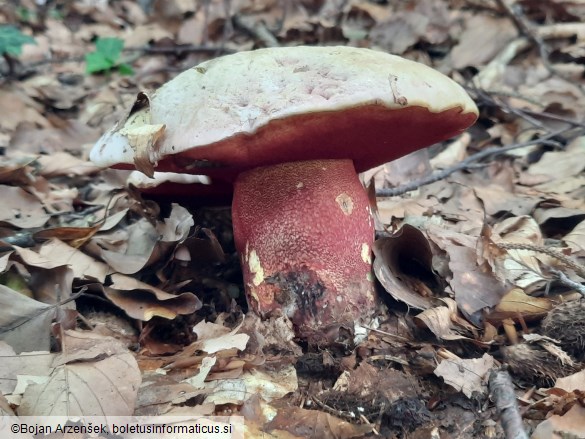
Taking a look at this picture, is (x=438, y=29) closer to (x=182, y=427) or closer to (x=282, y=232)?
(x=282, y=232)

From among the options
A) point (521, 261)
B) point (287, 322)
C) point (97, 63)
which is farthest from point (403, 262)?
point (97, 63)

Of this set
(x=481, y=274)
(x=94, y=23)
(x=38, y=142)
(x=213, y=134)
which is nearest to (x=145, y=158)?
(x=213, y=134)

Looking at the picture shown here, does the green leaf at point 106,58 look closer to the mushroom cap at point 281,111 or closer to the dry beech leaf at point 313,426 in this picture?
the mushroom cap at point 281,111

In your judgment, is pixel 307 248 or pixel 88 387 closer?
pixel 88 387

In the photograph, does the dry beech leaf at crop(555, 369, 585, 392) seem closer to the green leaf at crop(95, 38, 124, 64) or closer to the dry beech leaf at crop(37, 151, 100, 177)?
the dry beech leaf at crop(37, 151, 100, 177)

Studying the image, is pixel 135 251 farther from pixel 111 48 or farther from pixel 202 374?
pixel 111 48

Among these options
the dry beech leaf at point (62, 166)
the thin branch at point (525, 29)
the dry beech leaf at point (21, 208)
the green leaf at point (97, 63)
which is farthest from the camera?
the green leaf at point (97, 63)

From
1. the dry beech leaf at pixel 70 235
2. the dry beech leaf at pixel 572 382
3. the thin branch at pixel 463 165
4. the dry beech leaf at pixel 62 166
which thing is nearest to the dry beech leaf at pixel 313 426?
the dry beech leaf at pixel 572 382

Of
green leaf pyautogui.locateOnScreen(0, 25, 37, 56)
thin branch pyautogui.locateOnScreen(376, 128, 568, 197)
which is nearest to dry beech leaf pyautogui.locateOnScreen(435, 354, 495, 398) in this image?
thin branch pyautogui.locateOnScreen(376, 128, 568, 197)
